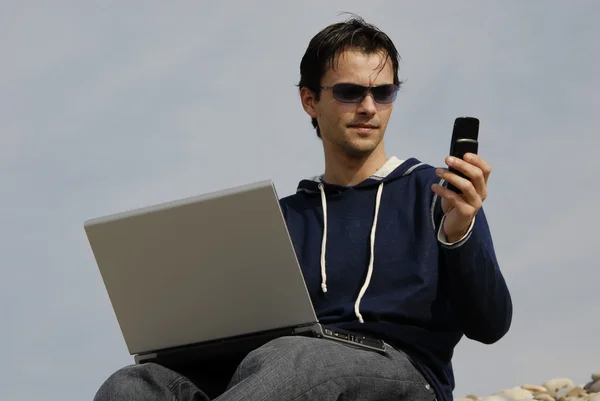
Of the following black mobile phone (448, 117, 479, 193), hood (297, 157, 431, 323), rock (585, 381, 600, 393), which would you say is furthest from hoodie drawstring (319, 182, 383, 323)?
rock (585, 381, 600, 393)

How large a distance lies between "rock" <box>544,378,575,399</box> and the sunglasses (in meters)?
3.80

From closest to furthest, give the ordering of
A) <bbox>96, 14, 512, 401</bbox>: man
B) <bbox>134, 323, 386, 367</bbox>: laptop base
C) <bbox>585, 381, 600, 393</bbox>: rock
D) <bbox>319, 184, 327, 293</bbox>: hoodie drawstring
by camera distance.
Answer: <bbox>96, 14, 512, 401</bbox>: man
<bbox>134, 323, 386, 367</bbox>: laptop base
<bbox>319, 184, 327, 293</bbox>: hoodie drawstring
<bbox>585, 381, 600, 393</bbox>: rock

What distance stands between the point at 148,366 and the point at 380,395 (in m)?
0.86

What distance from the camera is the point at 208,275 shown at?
4270mm

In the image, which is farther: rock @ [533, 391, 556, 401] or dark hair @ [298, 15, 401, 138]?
rock @ [533, 391, 556, 401]

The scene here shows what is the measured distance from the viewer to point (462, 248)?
14.3 feet

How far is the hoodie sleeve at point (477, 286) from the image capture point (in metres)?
4.37

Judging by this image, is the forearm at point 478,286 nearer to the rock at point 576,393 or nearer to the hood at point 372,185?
the hood at point 372,185

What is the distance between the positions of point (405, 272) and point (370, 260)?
0.51ft

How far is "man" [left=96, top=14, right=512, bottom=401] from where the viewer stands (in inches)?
163

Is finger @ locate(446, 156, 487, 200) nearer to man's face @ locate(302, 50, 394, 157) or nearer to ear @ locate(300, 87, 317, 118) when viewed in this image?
man's face @ locate(302, 50, 394, 157)

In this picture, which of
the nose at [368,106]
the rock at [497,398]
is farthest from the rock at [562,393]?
the nose at [368,106]

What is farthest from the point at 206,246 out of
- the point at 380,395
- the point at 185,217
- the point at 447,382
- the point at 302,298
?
the point at 447,382

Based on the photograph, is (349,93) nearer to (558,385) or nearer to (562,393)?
(562,393)
